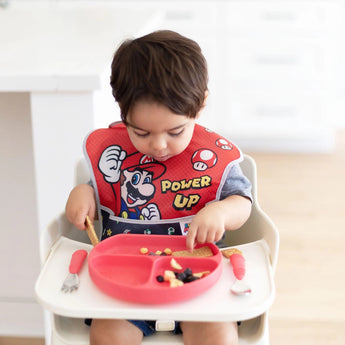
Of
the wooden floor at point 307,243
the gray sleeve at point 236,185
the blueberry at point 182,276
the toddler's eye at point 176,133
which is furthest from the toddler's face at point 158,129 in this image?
the wooden floor at point 307,243

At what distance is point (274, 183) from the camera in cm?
282

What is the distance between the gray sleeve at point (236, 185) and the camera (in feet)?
3.47

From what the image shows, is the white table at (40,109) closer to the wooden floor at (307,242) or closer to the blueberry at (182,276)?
the blueberry at (182,276)

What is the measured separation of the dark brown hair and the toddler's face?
0.01m

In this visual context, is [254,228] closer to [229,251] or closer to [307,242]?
[229,251]

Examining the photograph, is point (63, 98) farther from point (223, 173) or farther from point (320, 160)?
point (320, 160)

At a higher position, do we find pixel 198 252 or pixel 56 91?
pixel 56 91

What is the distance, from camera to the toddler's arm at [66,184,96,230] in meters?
1.05

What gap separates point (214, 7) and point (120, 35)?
59.4 inches

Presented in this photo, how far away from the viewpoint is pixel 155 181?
110cm

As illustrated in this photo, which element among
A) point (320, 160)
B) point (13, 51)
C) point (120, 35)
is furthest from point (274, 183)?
point (13, 51)

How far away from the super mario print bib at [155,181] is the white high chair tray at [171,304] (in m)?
0.16

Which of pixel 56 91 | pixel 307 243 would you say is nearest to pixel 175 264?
pixel 56 91

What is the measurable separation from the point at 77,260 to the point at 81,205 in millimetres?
137
